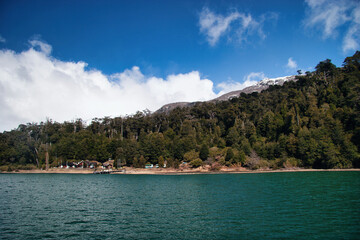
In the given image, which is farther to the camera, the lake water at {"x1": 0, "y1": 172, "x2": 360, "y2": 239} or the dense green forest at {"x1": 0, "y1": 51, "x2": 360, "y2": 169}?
the dense green forest at {"x1": 0, "y1": 51, "x2": 360, "y2": 169}

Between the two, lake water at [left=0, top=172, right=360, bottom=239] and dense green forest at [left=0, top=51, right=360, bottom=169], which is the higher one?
dense green forest at [left=0, top=51, right=360, bottom=169]

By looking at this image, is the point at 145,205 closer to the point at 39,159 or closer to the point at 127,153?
the point at 127,153

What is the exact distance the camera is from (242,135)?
114250 mm

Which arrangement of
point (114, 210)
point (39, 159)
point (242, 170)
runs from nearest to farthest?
point (114, 210)
point (242, 170)
point (39, 159)

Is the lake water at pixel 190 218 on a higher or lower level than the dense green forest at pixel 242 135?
lower

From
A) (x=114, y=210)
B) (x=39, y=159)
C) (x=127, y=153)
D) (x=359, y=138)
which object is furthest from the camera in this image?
(x=39, y=159)

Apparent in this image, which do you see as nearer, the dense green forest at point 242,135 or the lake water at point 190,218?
the lake water at point 190,218

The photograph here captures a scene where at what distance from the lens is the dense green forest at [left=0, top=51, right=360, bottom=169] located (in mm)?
94000

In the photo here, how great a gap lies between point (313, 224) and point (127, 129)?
127m

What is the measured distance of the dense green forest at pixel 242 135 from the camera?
308ft

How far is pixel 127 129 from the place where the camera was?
Result: 461 ft

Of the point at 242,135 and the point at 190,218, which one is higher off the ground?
the point at 242,135

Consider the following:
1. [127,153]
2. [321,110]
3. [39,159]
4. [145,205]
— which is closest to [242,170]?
[321,110]

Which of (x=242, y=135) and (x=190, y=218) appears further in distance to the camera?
(x=242, y=135)
